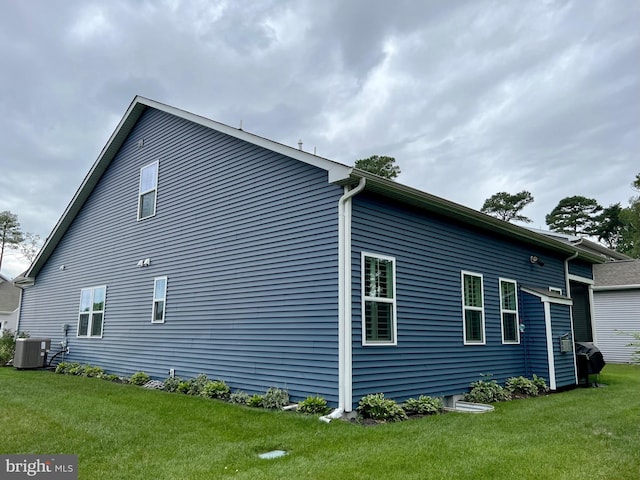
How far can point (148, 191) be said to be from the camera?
37.5 ft

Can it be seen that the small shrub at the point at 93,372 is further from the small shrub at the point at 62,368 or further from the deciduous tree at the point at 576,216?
the deciduous tree at the point at 576,216

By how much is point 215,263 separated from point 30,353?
7886 mm

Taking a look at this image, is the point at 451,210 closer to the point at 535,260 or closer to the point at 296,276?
the point at 296,276

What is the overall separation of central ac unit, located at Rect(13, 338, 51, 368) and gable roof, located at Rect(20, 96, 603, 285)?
10.1 feet

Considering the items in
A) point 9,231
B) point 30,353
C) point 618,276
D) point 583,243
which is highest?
point 9,231

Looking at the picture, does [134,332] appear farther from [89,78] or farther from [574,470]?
[574,470]

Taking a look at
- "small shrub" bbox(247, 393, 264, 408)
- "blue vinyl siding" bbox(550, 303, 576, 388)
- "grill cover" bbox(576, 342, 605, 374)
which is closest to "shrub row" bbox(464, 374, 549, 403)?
"blue vinyl siding" bbox(550, 303, 576, 388)

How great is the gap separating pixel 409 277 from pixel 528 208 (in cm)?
3749

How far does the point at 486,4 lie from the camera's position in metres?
9.62

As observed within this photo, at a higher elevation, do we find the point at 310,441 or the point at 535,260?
the point at 535,260

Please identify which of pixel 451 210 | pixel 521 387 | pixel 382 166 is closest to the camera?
pixel 451 210

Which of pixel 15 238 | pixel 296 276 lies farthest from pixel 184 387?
pixel 15 238

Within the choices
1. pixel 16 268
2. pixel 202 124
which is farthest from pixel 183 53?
pixel 16 268

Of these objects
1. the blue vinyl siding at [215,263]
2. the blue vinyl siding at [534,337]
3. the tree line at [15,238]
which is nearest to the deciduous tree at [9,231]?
the tree line at [15,238]
